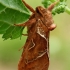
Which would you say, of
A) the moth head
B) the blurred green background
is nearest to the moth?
the moth head

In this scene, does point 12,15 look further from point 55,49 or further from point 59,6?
point 55,49

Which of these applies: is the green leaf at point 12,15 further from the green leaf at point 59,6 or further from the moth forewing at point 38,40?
the green leaf at point 59,6

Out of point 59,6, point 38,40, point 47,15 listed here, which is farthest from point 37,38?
point 59,6

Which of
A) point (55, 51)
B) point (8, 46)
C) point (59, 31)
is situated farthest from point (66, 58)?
point (8, 46)

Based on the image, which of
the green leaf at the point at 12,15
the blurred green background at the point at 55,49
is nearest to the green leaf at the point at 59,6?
the green leaf at the point at 12,15

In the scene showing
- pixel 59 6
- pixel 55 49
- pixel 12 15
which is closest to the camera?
pixel 59 6

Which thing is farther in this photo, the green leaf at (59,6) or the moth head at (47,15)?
the moth head at (47,15)

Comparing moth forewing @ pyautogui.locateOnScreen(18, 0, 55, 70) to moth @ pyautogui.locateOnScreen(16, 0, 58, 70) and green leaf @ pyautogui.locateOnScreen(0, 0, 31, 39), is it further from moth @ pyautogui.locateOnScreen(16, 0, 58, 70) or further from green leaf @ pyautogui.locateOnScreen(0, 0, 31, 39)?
green leaf @ pyautogui.locateOnScreen(0, 0, 31, 39)
